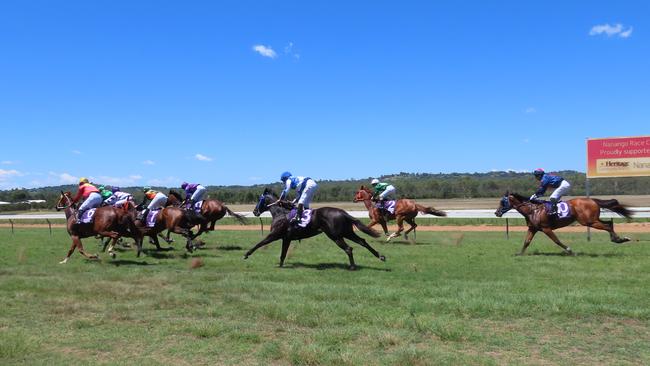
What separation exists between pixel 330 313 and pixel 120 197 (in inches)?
502

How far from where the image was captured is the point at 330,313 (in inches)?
302

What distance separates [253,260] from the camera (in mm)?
14367

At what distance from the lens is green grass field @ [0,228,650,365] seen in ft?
19.3

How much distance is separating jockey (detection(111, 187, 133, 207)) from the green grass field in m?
4.20

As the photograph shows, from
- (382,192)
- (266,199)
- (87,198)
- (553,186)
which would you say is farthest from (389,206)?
(87,198)

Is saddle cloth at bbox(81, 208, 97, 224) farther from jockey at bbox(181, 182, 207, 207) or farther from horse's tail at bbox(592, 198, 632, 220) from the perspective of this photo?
horse's tail at bbox(592, 198, 632, 220)

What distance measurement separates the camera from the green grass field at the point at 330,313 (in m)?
5.89

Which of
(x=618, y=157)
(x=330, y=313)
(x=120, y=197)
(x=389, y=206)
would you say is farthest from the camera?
(x=618, y=157)

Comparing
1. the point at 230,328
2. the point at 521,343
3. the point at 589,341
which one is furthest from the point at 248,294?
the point at 589,341

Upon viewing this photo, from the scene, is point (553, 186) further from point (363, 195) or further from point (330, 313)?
point (330, 313)

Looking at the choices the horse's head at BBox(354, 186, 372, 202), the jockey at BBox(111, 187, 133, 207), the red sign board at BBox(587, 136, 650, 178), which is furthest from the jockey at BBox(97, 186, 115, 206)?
the red sign board at BBox(587, 136, 650, 178)

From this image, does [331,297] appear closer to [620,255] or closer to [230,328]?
[230,328]

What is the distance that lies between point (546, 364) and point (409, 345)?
1397mm

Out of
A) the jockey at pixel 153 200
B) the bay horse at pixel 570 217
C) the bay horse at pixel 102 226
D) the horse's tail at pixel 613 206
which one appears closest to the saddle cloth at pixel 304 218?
the bay horse at pixel 102 226
